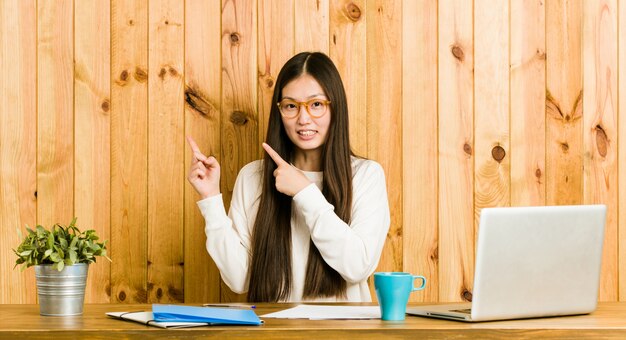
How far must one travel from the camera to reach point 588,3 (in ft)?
8.38

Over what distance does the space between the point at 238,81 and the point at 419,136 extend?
64 cm

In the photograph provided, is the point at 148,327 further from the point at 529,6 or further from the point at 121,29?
the point at 529,6

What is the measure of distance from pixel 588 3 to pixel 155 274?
1.75 m

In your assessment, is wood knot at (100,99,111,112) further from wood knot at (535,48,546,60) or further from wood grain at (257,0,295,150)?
wood knot at (535,48,546,60)

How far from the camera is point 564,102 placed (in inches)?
100

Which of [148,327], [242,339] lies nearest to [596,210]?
[242,339]

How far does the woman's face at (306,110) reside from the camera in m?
2.26

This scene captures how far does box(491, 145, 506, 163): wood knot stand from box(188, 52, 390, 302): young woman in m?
0.47

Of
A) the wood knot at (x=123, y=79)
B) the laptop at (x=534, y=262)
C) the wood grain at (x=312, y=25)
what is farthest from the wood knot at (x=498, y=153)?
the wood knot at (x=123, y=79)

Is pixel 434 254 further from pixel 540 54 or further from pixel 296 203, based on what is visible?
pixel 540 54

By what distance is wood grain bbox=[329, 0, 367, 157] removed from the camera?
8.24ft

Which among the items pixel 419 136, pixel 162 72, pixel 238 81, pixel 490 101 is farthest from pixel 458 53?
pixel 162 72

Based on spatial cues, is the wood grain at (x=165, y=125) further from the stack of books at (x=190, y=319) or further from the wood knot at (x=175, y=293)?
the stack of books at (x=190, y=319)

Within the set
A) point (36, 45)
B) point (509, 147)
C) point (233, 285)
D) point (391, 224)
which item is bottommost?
point (233, 285)
